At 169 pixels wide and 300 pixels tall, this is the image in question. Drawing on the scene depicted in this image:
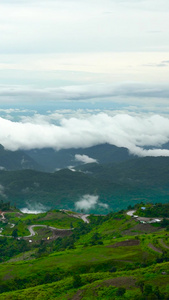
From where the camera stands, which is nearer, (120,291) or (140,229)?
(120,291)

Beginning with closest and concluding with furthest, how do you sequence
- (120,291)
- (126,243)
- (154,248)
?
(120,291) < (154,248) < (126,243)

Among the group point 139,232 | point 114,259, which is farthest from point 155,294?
point 139,232

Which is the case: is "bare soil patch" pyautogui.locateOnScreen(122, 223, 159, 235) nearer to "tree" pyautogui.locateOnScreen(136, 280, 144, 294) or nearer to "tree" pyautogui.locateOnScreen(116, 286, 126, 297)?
"tree" pyautogui.locateOnScreen(136, 280, 144, 294)

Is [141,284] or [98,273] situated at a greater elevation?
[141,284]

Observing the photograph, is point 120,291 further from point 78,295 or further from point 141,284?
point 78,295

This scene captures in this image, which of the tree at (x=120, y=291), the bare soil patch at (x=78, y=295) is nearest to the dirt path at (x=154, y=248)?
the tree at (x=120, y=291)

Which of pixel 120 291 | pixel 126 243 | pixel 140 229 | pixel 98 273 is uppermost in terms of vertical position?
pixel 140 229

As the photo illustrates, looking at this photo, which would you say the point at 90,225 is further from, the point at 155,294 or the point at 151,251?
the point at 155,294

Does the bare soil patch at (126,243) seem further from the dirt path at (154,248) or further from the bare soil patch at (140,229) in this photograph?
the bare soil patch at (140,229)

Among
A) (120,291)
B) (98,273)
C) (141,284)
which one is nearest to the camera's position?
(120,291)

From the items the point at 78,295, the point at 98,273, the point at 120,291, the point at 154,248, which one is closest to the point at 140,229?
the point at 154,248

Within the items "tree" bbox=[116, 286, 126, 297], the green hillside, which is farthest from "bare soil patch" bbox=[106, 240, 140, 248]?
"tree" bbox=[116, 286, 126, 297]
